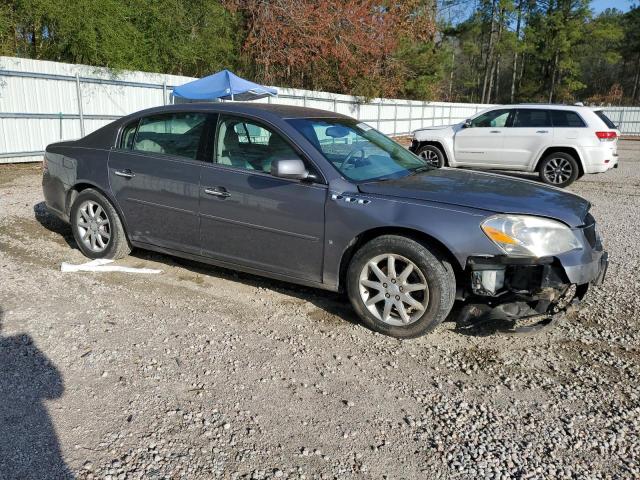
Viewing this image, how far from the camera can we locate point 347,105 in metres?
Result: 21.4

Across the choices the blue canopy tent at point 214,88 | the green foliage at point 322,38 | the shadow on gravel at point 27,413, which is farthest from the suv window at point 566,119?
the green foliage at point 322,38

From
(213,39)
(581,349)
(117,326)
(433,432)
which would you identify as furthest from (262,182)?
(213,39)

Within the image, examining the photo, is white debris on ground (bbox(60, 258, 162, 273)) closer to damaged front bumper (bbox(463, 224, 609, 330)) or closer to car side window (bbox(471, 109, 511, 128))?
damaged front bumper (bbox(463, 224, 609, 330))

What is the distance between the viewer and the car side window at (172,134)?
14.5ft

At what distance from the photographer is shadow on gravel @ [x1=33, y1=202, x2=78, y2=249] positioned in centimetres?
599

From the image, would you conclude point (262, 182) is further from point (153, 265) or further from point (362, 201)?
point (153, 265)

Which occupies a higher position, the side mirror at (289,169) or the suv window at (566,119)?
the suv window at (566,119)

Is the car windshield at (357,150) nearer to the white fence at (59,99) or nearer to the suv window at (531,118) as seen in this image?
the suv window at (531,118)

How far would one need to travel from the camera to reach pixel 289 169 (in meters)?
3.68

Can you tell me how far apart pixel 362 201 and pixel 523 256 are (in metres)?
1.13

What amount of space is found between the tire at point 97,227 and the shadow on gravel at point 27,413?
1556mm

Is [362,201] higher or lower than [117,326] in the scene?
higher

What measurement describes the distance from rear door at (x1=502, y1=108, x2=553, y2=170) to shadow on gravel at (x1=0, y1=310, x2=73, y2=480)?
985 cm

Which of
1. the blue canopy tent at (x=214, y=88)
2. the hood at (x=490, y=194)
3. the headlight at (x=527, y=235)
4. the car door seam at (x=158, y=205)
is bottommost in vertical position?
the car door seam at (x=158, y=205)
